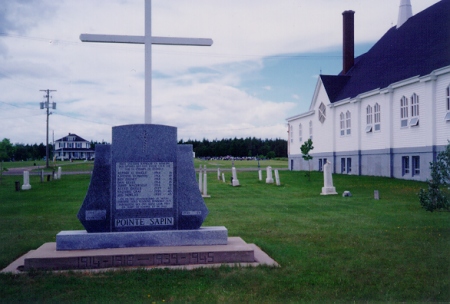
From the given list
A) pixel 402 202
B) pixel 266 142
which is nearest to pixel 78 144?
pixel 266 142

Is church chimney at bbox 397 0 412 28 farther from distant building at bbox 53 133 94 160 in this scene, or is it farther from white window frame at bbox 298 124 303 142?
distant building at bbox 53 133 94 160

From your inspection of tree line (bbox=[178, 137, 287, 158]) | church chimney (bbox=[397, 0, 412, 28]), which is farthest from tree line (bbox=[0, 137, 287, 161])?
church chimney (bbox=[397, 0, 412, 28])

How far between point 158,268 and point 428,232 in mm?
6549

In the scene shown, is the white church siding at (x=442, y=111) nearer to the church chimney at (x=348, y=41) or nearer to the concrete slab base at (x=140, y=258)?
the church chimney at (x=348, y=41)

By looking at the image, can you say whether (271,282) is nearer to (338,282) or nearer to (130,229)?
(338,282)

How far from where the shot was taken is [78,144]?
120 m

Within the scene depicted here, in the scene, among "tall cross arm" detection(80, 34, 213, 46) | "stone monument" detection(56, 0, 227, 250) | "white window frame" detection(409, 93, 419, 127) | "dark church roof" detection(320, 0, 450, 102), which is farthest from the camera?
"dark church roof" detection(320, 0, 450, 102)

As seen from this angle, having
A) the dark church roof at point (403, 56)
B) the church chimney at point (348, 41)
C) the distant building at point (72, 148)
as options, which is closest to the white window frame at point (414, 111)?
the dark church roof at point (403, 56)

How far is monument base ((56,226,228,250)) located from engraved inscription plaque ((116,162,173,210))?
52cm

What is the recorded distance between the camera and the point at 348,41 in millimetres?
41375

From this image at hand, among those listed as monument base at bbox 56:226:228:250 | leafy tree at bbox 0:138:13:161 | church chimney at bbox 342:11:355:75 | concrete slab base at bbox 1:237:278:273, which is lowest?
concrete slab base at bbox 1:237:278:273

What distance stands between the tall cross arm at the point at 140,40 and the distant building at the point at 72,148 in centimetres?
11262

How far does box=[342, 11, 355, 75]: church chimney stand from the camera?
40812 mm

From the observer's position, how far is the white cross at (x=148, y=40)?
861 cm
